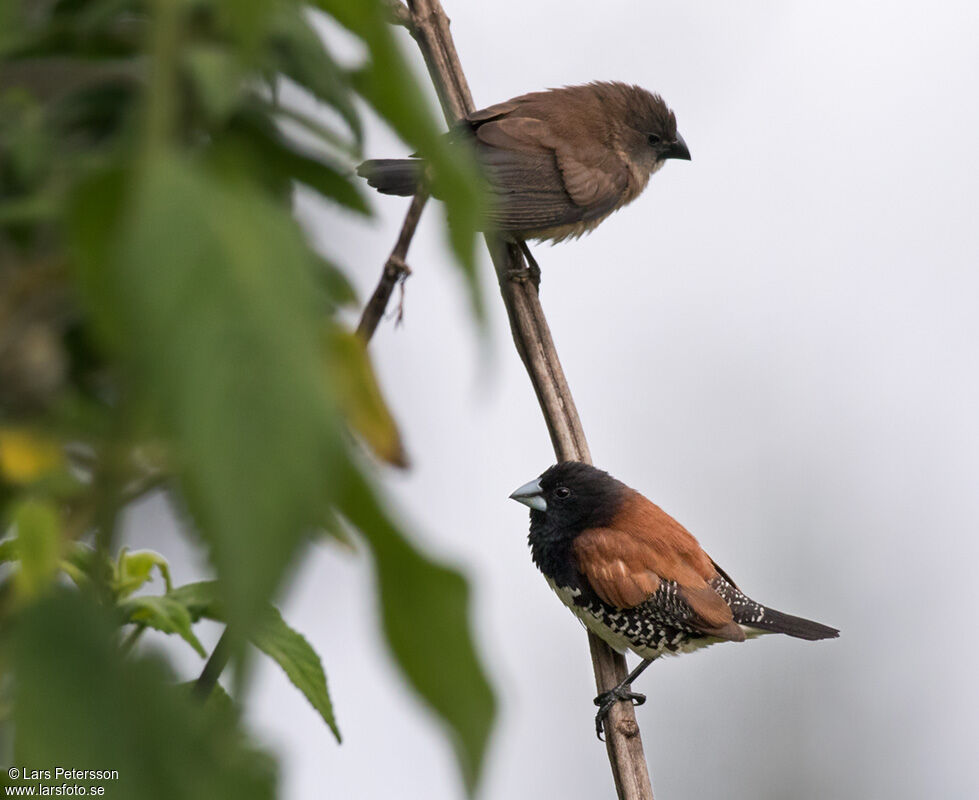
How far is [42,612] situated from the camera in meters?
0.45

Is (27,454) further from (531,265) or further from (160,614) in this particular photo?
(531,265)

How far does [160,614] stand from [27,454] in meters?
0.62

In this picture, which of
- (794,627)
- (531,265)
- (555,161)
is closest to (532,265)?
(531,265)

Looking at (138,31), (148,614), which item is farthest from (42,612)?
(148,614)

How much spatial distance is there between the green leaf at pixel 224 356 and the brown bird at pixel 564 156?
3.26m

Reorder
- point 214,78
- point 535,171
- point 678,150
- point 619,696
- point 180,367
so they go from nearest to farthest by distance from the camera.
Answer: point 180,367 → point 214,78 → point 619,696 → point 535,171 → point 678,150

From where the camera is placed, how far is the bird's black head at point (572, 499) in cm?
400

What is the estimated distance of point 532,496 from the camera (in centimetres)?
413

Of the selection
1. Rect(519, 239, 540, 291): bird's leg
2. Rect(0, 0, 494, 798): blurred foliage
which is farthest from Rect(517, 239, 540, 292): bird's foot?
Rect(0, 0, 494, 798): blurred foliage

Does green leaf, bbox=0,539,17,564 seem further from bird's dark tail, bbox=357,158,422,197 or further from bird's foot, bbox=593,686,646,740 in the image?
bird's dark tail, bbox=357,158,422,197

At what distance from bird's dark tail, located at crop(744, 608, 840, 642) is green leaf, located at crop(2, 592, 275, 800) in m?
3.74

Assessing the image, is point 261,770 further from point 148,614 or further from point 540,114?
point 540,114

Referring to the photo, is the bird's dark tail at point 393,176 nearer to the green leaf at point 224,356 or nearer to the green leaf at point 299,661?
the green leaf at point 299,661

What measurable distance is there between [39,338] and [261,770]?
208mm
